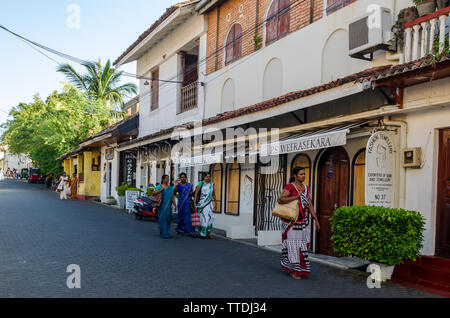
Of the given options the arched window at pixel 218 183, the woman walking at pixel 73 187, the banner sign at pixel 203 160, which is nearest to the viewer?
the banner sign at pixel 203 160

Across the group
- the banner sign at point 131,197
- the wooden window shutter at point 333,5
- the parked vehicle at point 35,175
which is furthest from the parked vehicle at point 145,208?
the parked vehicle at point 35,175

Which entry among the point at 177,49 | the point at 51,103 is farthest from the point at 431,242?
the point at 51,103

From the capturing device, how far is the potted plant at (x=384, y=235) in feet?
22.4

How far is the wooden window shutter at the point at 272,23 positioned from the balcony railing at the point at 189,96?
15.4ft

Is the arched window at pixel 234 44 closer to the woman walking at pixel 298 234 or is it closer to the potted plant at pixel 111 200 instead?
the woman walking at pixel 298 234

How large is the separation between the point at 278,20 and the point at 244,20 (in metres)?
1.93

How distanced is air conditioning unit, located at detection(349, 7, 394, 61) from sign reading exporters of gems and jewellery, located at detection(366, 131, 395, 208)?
60.0 inches

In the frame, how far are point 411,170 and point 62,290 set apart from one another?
5.61 meters

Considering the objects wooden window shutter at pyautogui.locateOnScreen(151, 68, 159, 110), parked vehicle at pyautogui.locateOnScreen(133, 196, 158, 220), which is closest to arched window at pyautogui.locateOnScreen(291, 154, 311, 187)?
parked vehicle at pyautogui.locateOnScreen(133, 196, 158, 220)

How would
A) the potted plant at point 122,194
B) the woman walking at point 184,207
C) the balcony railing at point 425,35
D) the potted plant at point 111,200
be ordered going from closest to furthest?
1. the balcony railing at point 425,35
2. the woman walking at point 184,207
3. the potted plant at point 122,194
4. the potted plant at point 111,200

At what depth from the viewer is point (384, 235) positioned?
6828 mm

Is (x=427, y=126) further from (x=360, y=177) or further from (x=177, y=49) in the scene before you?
(x=177, y=49)

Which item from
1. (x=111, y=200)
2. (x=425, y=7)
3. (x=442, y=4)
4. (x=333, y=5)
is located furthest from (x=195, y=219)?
(x=111, y=200)

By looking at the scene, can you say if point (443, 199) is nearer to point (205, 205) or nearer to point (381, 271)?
point (381, 271)
